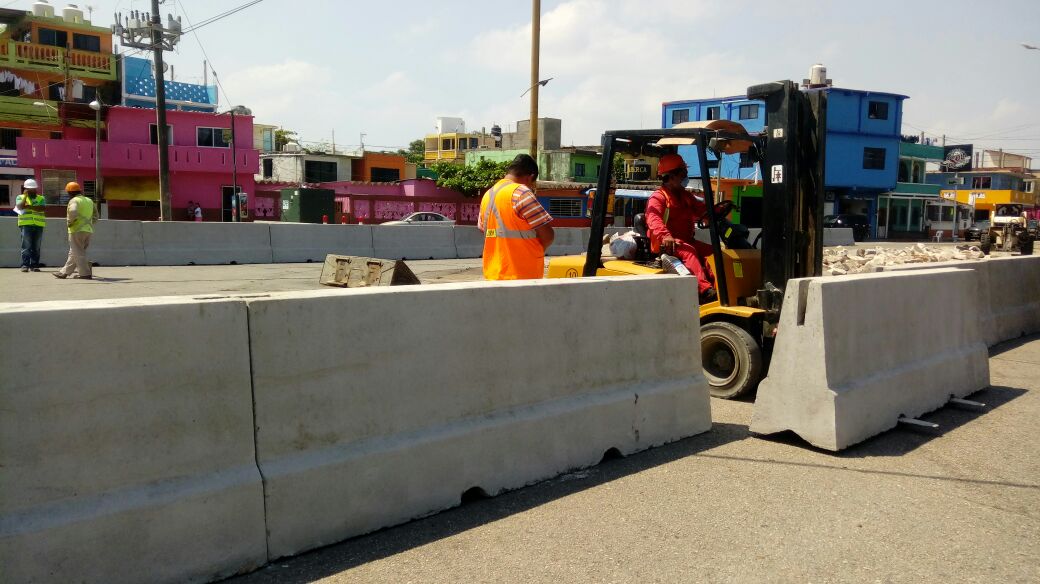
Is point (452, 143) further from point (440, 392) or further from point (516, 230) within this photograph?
point (440, 392)

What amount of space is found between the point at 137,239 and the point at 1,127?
38754 millimetres

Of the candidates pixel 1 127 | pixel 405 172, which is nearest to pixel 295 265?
pixel 1 127

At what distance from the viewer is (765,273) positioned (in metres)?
7.47

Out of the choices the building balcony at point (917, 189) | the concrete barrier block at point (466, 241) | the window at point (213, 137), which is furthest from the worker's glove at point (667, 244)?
the building balcony at point (917, 189)

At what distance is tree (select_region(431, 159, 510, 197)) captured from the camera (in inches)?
2095

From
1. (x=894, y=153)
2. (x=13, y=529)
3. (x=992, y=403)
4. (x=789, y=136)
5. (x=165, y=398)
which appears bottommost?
(x=992, y=403)

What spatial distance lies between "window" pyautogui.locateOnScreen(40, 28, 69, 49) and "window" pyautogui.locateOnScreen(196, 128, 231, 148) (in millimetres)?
15037

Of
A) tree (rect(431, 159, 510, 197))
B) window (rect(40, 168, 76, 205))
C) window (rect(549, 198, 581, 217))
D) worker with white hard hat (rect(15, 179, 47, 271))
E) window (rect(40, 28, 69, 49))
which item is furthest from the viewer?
window (rect(40, 28, 69, 49))

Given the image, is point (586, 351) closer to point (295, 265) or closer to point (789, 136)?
point (789, 136)

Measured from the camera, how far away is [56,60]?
5584 cm

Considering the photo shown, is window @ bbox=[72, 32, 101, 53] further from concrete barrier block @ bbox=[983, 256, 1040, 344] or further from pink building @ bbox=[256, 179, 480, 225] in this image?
concrete barrier block @ bbox=[983, 256, 1040, 344]

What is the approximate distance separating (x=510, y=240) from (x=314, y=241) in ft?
56.8

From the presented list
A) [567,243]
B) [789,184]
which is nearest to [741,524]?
[789,184]

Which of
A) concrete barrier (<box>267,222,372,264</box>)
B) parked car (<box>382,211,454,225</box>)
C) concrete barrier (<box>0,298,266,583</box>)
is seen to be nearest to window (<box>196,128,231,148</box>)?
parked car (<box>382,211,454,225</box>)
